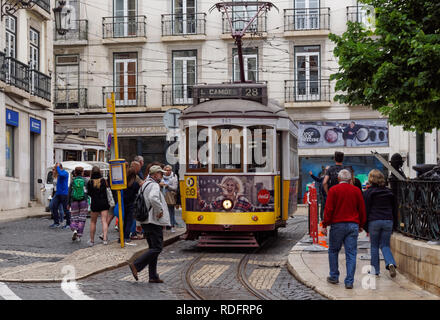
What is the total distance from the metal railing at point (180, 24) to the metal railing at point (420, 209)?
25.0 m

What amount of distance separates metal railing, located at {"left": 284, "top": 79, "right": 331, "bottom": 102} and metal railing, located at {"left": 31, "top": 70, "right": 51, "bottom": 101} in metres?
10.7

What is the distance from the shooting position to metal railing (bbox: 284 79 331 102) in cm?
3344

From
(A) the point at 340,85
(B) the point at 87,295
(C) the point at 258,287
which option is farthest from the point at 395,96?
(B) the point at 87,295

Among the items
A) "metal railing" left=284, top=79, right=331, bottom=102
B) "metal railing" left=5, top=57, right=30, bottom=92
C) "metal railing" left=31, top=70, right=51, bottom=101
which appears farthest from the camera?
"metal railing" left=284, top=79, right=331, bottom=102

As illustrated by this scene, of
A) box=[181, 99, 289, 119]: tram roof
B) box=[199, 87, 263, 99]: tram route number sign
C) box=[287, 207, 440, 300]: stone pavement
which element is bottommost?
box=[287, 207, 440, 300]: stone pavement

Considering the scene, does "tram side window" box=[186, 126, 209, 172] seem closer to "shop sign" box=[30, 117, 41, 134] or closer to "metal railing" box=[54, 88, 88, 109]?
"shop sign" box=[30, 117, 41, 134]

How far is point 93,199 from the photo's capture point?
14.6 metres

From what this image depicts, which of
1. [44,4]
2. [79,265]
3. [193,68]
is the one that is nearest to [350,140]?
[193,68]

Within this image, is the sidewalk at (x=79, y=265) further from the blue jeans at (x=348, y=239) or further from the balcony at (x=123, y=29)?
the balcony at (x=123, y=29)

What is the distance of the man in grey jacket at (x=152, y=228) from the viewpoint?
995 centimetres

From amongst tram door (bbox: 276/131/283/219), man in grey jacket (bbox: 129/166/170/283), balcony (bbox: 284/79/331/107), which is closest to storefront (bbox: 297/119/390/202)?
balcony (bbox: 284/79/331/107)

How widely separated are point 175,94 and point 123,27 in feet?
13.9

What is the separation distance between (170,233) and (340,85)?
6043mm
